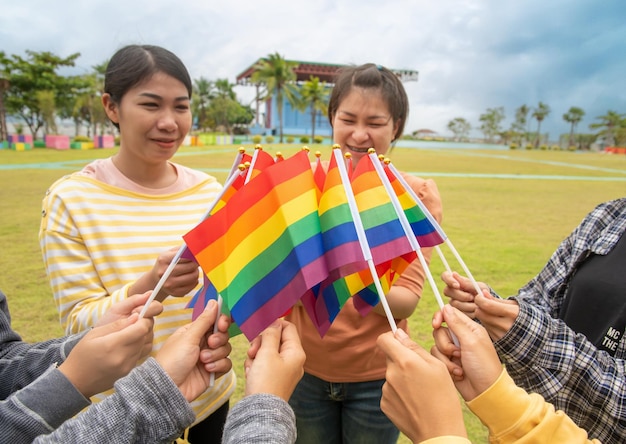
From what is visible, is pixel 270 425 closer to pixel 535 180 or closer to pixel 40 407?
pixel 40 407

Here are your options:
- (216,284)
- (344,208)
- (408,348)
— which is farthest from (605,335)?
(216,284)

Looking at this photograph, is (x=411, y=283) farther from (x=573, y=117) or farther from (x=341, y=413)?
(x=573, y=117)

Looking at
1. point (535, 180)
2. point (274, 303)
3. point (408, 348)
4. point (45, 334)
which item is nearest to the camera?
point (408, 348)

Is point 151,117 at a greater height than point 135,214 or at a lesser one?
greater

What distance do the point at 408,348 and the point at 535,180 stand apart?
14.6 m

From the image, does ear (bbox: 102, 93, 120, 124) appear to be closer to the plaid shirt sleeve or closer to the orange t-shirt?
the orange t-shirt

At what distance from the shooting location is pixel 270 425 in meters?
0.79

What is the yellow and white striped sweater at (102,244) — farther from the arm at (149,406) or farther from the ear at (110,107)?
the arm at (149,406)

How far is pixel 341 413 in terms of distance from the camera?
5.46 feet

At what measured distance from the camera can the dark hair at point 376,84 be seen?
1.64 meters

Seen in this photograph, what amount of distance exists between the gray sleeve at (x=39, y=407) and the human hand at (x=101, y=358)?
2 centimetres

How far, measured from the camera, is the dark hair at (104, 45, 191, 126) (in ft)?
4.87

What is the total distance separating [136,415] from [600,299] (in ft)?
4.38

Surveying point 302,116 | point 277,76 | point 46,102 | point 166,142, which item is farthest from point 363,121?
point 302,116
